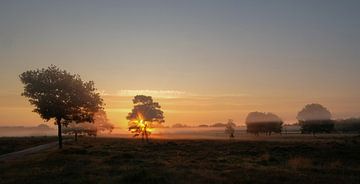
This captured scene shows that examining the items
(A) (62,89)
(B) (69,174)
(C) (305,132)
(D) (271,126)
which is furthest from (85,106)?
(D) (271,126)

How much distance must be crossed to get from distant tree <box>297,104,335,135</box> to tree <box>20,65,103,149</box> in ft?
344

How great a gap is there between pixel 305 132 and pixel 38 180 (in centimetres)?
14031

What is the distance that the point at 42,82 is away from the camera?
194ft

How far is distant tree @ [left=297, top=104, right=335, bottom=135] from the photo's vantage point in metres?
150

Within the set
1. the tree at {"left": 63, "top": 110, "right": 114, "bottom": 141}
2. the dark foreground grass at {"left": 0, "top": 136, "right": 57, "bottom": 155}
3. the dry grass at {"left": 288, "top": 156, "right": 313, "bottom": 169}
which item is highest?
→ the tree at {"left": 63, "top": 110, "right": 114, "bottom": 141}

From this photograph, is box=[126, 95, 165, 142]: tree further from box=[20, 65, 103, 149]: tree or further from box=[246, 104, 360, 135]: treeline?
box=[246, 104, 360, 135]: treeline

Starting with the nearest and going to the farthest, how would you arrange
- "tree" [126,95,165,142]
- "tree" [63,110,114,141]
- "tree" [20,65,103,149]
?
"tree" [20,65,103,149]
"tree" [126,95,165,142]
"tree" [63,110,114,141]

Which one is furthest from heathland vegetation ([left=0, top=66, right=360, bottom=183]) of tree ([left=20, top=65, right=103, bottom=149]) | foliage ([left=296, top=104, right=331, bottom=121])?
foliage ([left=296, top=104, right=331, bottom=121])

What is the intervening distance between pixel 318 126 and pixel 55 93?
112 metres

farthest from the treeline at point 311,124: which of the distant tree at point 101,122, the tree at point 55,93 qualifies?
the tree at point 55,93

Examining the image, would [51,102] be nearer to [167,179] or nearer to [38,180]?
[38,180]

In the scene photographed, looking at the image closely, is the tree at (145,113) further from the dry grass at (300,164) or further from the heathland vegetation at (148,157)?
the dry grass at (300,164)

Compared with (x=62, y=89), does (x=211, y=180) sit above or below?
below

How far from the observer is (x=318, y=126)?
5891 inches
